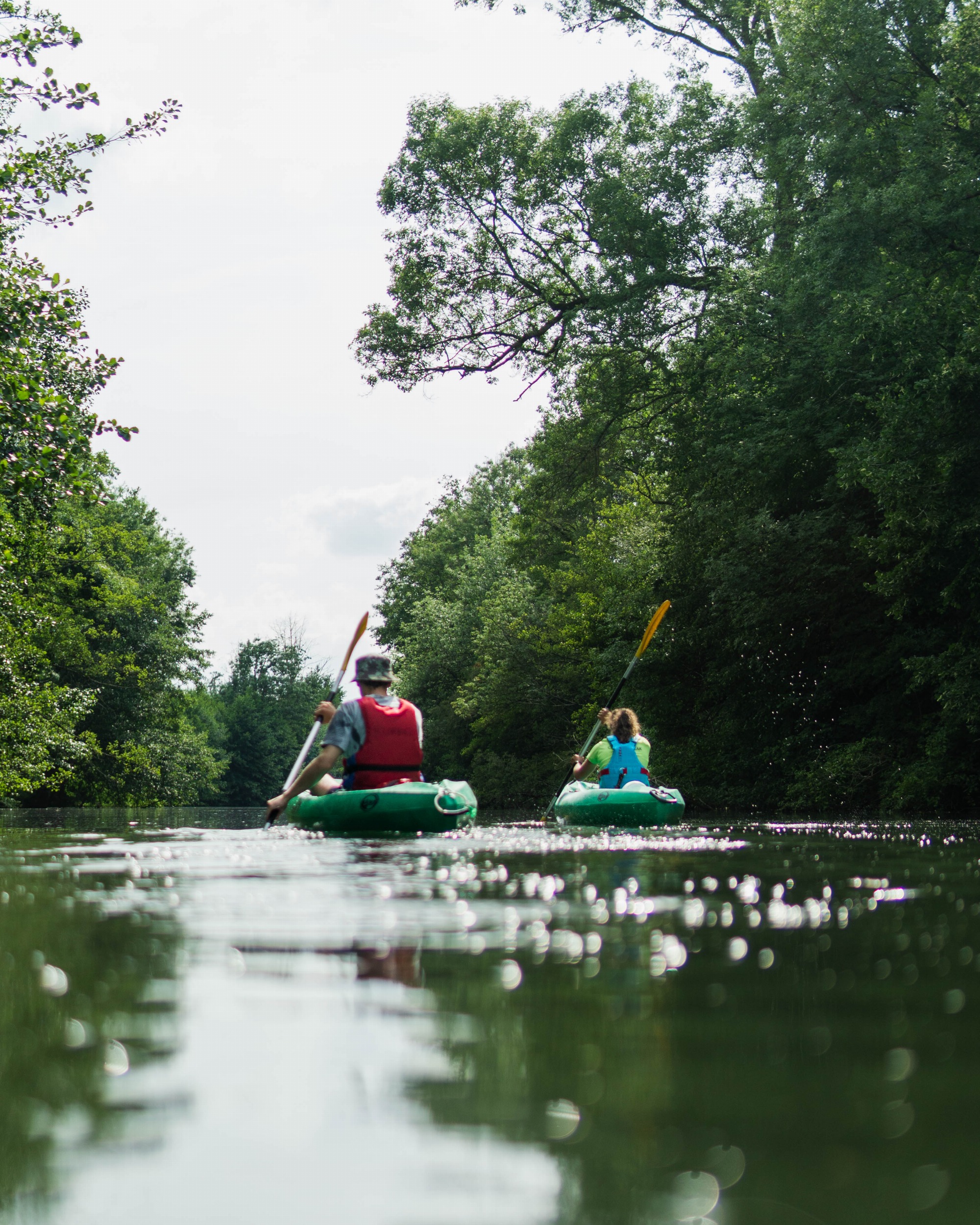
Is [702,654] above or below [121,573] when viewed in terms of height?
below

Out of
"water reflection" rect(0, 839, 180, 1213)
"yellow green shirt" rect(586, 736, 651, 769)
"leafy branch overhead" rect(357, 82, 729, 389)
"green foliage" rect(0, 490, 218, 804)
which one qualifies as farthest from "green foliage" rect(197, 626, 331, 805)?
"water reflection" rect(0, 839, 180, 1213)

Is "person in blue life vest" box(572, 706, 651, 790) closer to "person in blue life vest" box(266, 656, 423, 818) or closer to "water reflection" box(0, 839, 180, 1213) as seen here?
"person in blue life vest" box(266, 656, 423, 818)

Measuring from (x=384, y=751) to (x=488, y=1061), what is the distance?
29.6ft

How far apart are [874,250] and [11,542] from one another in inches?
505

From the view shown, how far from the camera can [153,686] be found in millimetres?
45781

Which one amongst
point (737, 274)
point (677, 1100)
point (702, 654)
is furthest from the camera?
point (702, 654)

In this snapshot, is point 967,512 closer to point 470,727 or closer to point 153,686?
point 470,727

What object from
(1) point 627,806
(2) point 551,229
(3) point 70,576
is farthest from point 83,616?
(1) point 627,806

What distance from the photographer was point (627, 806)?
43.3 feet

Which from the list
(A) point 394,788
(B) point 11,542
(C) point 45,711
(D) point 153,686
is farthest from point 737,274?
(D) point 153,686

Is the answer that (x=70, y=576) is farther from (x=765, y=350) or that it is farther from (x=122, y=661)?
(x=765, y=350)

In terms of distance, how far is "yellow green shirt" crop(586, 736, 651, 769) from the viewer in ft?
45.9

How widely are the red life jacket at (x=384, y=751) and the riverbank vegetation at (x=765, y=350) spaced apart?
9264 mm

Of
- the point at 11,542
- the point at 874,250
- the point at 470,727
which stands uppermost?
the point at 874,250
